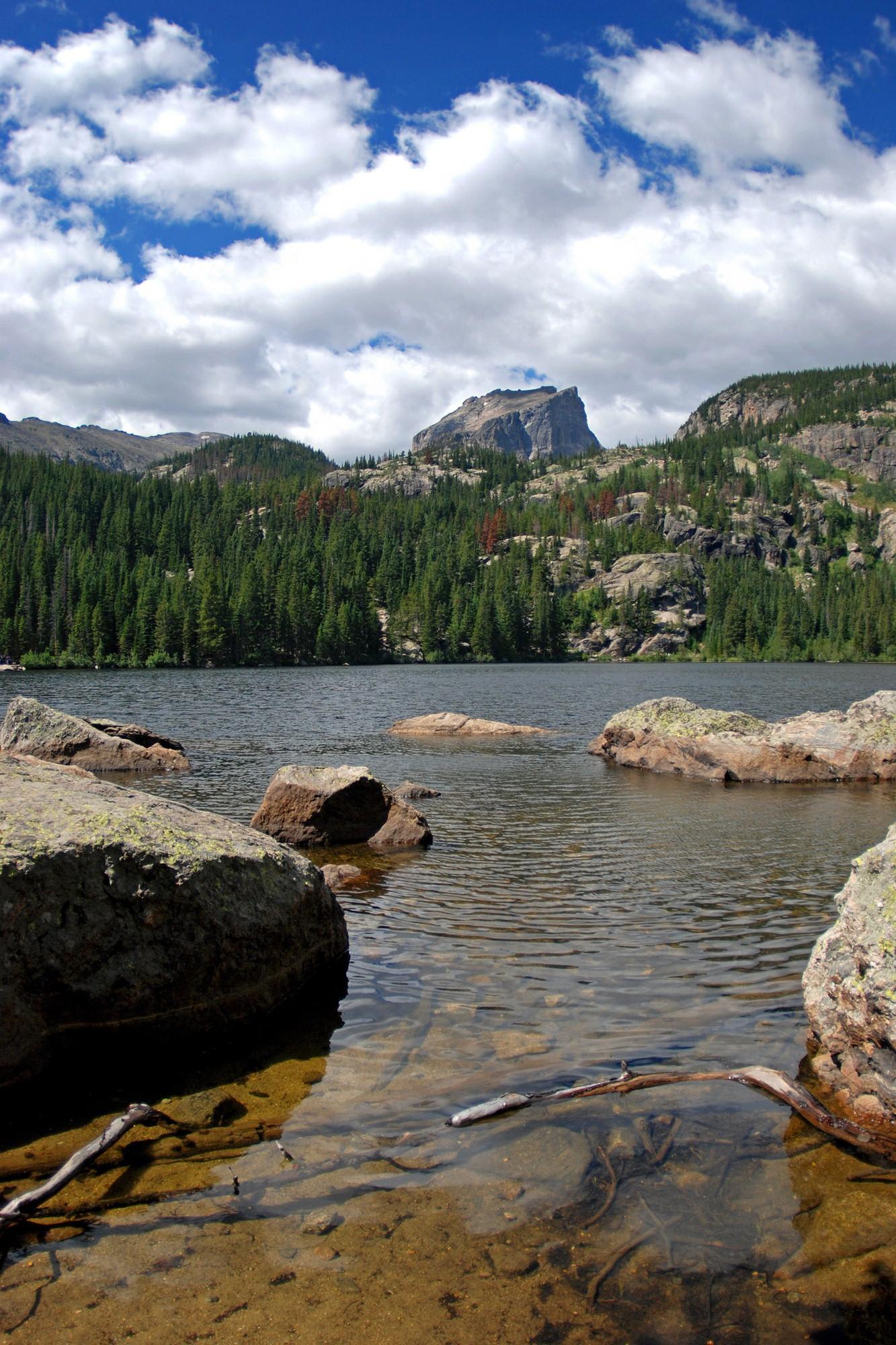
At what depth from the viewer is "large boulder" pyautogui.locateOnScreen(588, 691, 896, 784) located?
25.6 m

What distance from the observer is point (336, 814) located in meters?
16.8

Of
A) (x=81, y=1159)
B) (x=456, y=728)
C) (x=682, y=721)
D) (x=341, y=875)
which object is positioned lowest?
(x=341, y=875)

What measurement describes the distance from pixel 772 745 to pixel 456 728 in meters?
14.9

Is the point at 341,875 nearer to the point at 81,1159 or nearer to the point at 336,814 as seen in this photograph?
the point at 336,814

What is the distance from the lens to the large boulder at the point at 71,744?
25.5 meters

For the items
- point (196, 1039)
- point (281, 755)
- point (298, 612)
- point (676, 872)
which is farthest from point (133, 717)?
point (298, 612)

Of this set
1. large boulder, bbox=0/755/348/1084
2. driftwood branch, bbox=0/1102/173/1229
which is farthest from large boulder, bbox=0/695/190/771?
driftwood branch, bbox=0/1102/173/1229

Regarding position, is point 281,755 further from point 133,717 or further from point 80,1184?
point 80,1184

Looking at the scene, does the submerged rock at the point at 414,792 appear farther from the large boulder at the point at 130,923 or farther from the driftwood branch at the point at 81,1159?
the driftwood branch at the point at 81,1159

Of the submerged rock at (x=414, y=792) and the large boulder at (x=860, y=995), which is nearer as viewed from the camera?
the large boulder at (x=860, y=995)

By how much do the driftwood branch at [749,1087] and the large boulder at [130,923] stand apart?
2.74m

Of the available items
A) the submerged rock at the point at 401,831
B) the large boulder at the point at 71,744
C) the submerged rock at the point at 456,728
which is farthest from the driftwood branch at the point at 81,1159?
the submerged rock at the point at 456,728

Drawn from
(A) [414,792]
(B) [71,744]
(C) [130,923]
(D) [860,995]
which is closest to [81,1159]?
(C) [130,923]

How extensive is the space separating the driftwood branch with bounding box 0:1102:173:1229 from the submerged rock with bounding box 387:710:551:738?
99.2 ft
